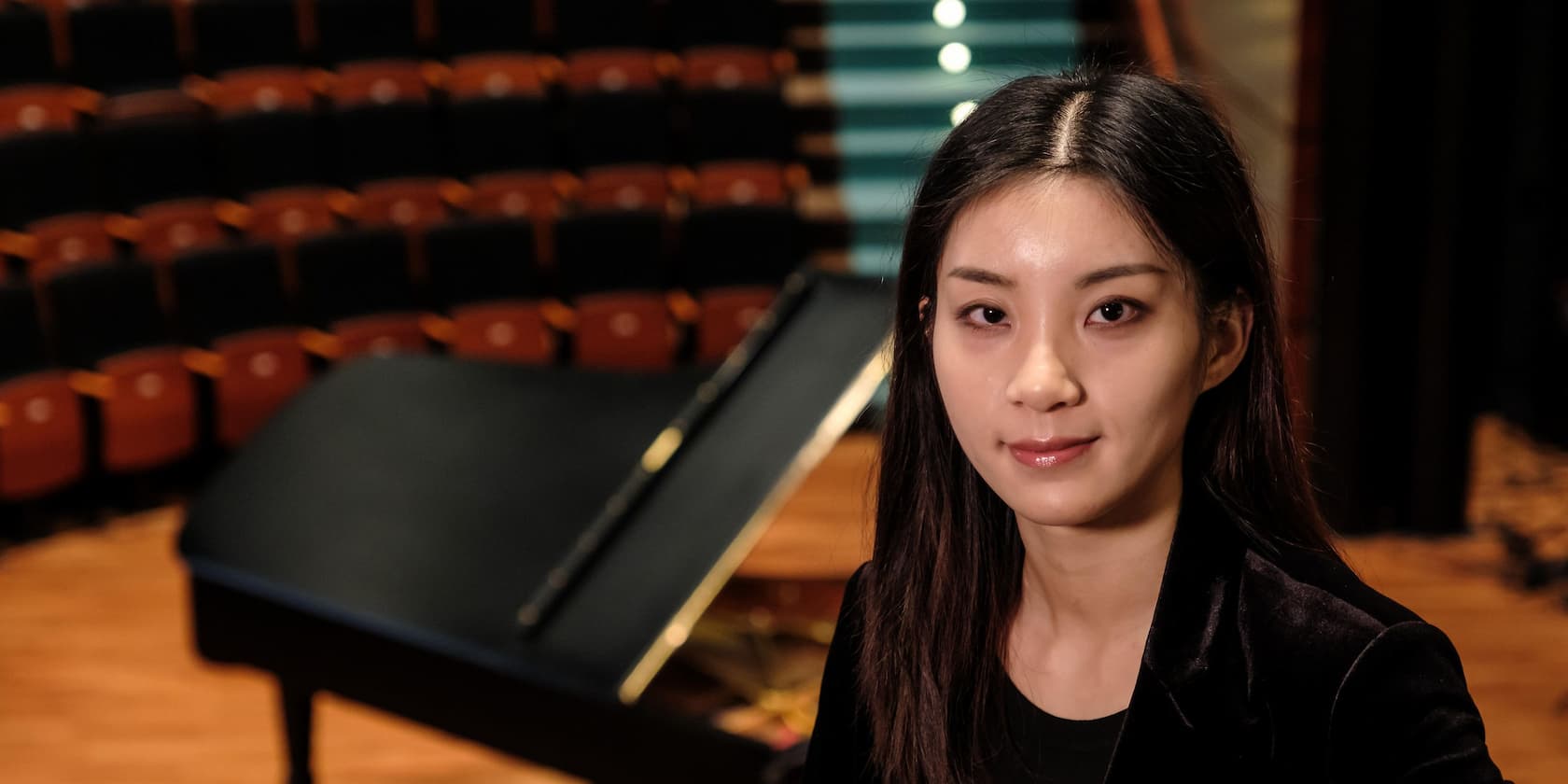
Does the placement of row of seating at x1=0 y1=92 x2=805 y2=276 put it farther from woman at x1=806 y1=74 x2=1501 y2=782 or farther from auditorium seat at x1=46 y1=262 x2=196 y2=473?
woman at x1=806 y1=74 x2=1501 y2=782

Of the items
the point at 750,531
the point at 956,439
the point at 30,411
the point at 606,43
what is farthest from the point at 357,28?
the point at 956,439

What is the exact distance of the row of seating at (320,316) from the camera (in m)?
2.05

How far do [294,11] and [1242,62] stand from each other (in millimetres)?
1557

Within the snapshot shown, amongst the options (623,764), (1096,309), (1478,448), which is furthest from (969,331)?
(1478,448)

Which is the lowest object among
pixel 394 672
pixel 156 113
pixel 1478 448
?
pixel 1478 448

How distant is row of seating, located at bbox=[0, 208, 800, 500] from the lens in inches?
80.7

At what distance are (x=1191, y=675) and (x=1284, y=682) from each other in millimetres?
24

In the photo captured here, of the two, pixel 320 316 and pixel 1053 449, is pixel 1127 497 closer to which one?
pixel 1053 449

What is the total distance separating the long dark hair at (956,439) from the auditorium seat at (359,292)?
1985 mm

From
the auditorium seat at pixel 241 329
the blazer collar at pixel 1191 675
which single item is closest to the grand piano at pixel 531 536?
the blazer collar at pixel 1191 675

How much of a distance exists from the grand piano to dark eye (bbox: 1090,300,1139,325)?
0.49m

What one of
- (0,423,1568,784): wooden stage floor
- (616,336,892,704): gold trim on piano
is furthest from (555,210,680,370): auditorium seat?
(616,336,892,704): gold trim on piano

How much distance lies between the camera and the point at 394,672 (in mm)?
1035

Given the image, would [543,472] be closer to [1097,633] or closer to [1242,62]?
[1097,633]
